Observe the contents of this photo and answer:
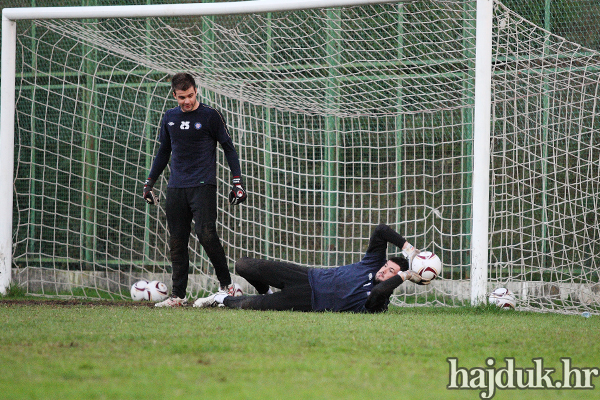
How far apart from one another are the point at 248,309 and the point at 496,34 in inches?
129

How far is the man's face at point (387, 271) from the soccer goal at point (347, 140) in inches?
Result: 29.3

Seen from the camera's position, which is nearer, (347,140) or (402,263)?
(402,263)

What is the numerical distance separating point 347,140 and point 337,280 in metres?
2.98

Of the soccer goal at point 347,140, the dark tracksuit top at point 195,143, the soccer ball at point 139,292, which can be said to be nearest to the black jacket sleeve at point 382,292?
the soccer goal at point 347,140

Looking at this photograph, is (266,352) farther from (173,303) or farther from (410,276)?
(173,303)

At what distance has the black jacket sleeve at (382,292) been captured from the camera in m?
5.24

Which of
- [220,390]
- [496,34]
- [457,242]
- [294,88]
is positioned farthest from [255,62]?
[220,390]

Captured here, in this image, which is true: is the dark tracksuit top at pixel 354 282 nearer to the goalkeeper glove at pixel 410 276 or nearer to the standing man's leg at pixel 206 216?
the goalkeeper glove at pixel 410 276

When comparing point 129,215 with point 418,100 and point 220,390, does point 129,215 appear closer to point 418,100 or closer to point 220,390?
point 418,100

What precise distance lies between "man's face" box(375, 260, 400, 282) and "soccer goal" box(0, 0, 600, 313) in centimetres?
74

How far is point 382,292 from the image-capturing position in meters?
5.25

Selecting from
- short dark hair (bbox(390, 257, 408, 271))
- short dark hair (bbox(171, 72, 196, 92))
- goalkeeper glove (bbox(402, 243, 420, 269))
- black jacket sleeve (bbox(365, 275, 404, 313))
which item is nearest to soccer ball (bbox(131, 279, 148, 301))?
short dark hair (bbox(171, 72, 196, 92))

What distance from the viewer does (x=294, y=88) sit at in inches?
291

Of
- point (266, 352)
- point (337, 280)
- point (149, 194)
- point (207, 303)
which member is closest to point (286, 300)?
point (337, 280)
